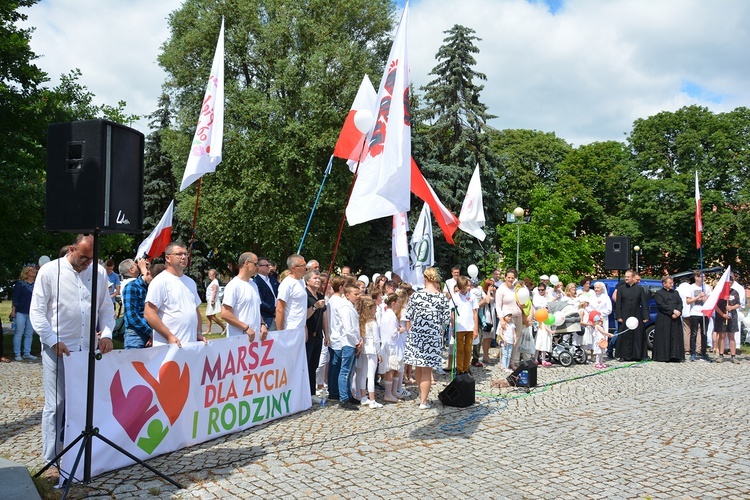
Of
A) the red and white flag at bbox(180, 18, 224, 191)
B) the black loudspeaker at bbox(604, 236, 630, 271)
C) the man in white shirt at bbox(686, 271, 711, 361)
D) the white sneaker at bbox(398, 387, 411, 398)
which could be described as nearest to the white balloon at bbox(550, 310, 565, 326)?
the man in white shirt at bbox(686, 271, 711, 361)

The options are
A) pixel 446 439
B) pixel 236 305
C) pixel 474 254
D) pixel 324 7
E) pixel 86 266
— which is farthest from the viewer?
pixel 474 254

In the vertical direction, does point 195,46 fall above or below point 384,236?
above

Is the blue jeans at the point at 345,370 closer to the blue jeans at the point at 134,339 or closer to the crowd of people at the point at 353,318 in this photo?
the crowd of people at the point at 353,318

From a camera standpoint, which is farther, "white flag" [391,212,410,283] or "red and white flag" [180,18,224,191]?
"white flag" [391,212,410,283]

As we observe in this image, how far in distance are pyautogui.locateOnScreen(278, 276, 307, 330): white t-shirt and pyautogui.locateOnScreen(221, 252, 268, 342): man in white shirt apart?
663 millimetres

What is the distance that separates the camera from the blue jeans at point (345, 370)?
8867 millimetres

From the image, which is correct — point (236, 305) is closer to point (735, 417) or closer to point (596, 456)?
point (596, 456)

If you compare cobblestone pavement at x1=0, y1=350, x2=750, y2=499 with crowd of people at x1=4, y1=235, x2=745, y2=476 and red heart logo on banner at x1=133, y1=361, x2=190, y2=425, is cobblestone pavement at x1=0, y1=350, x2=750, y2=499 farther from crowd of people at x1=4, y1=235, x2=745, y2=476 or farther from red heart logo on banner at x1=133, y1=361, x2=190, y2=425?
crowd of people at x1=4, y1=235, x2=745, y2=476

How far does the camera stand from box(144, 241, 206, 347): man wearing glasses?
21.9 feet

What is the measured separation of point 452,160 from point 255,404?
29.1 m

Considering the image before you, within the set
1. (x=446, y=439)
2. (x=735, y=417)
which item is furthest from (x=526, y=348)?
(x=446, y=439)

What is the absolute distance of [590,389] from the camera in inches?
430

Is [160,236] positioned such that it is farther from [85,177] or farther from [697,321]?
[697,321]

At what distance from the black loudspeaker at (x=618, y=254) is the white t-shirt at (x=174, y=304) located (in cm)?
1578
